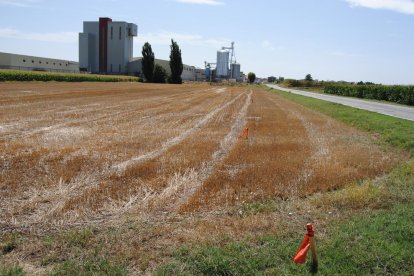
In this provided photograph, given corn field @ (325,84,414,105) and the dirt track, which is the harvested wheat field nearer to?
the dirt track

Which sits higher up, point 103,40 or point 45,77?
point 103,40

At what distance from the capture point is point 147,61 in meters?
95.8

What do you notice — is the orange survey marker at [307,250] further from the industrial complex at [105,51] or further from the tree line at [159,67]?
the industrial complex at [105,51]

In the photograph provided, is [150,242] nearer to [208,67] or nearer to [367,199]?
[367,199]

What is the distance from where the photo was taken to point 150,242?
5.41m

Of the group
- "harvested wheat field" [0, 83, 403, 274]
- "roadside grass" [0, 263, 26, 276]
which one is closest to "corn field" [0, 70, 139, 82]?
"harvested wheat field" [0, 83, 403, 274]

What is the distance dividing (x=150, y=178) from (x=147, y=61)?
89820mm

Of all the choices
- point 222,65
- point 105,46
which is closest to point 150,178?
point 105,46

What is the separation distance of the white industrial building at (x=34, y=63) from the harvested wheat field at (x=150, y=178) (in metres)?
81.7

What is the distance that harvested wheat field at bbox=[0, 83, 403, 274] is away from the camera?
18.6 feet

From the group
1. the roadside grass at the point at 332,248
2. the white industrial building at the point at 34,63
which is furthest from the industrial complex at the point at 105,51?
the roadside grass at the point at 332,248

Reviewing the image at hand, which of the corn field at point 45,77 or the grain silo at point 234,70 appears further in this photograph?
the grain silo at point 234,70

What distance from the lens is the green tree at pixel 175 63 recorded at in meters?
97.8

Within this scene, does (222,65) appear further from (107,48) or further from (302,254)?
(302,254)
